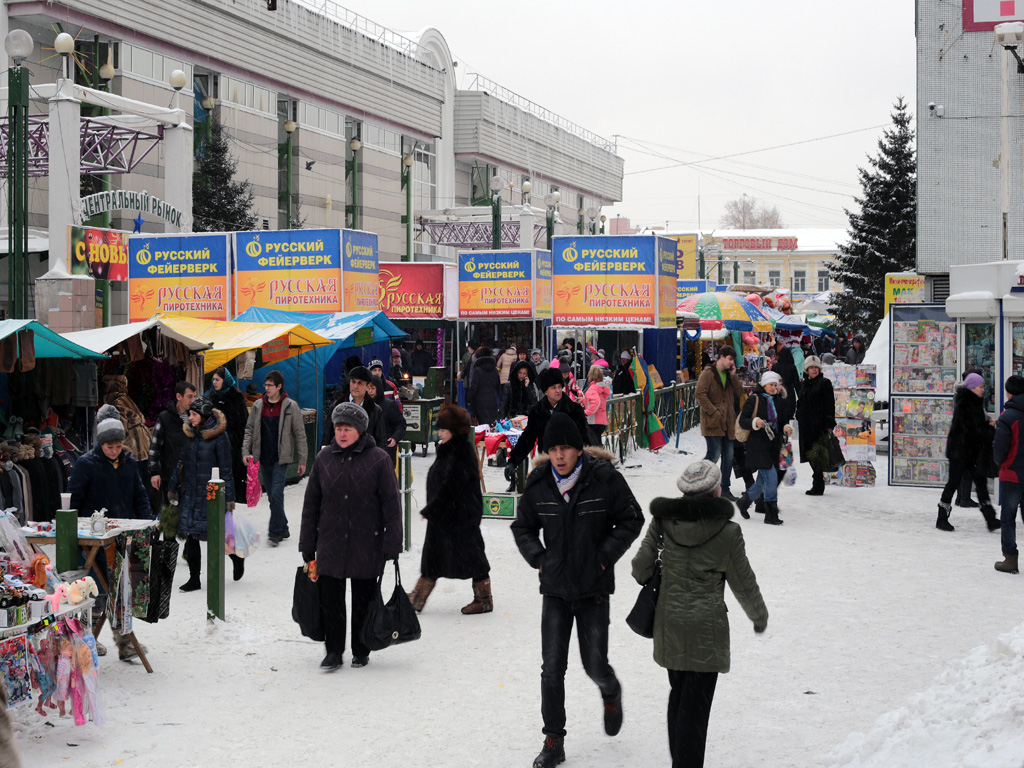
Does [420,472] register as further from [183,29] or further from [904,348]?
[183,29]

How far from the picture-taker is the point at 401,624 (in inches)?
268

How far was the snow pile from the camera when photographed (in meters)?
4.42

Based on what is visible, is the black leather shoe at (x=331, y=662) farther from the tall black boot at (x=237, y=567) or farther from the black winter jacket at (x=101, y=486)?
the tall black boot at (x=237, y=567)

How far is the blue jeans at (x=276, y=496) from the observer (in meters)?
10.9

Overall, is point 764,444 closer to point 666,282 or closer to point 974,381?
point 974,381

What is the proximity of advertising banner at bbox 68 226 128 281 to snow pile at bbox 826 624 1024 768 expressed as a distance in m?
16.3

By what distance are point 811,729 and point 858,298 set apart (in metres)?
37.5

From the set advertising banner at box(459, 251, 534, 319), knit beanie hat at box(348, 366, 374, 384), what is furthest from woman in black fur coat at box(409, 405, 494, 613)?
advertising banner at box(459, 251, 534, 319)

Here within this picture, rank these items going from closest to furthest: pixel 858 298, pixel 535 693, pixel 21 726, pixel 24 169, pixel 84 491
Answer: pixel 21 726, pixel 535 693, pixel 84 491, pixel 24 169, pixel 858 298

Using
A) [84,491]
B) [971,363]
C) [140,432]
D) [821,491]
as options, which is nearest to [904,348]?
[971,363]

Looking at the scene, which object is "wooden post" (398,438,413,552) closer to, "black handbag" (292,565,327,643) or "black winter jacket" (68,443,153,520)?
"black winter jacket" (68,443,153,520)

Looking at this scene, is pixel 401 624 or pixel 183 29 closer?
pixel 401 624

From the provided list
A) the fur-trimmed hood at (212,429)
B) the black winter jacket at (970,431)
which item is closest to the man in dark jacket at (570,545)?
the fur-trimmed hood at (212,429)

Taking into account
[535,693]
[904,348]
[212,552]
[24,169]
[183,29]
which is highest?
[183,29]
